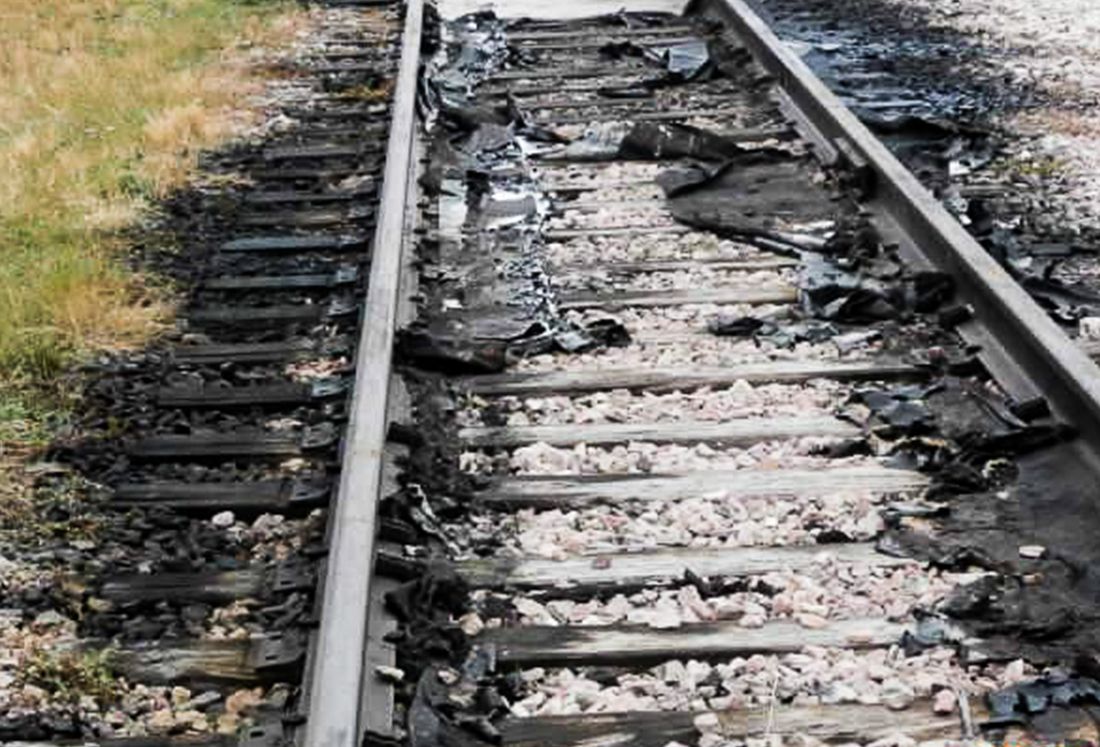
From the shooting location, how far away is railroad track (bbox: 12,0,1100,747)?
12.1 feet

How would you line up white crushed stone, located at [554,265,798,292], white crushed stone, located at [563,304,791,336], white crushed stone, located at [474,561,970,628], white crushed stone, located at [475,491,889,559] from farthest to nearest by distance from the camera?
white crushed stone, located at [554,265,798,292] < white crushed stone, located at [563,304,791,336] < white crushed stone, located at [475,491,889,559] < white crushed stone, located at [474,561,970,628]

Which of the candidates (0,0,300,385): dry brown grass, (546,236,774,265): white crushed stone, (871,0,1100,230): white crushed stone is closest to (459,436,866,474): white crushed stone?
(0,0,300,385): dry brown grass

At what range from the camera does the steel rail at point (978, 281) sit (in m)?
4.85

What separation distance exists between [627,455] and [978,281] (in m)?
1.46

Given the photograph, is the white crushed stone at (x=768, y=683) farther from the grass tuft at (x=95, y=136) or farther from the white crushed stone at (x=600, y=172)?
the white crushed stone at (x=600, y=172)

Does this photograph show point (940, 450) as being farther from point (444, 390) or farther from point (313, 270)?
point (313, 270)

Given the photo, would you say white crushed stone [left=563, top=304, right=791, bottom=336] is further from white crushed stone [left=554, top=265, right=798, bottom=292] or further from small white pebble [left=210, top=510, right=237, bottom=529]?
small white pebble [left=210, top=510, right=237, bottom=529]

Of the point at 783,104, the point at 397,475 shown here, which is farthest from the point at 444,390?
the point at 783,104

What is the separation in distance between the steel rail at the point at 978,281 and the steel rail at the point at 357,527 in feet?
5.86

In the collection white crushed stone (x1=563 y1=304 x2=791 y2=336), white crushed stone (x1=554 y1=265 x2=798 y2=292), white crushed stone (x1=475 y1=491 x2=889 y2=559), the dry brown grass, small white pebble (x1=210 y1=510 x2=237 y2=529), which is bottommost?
the dry brown grass

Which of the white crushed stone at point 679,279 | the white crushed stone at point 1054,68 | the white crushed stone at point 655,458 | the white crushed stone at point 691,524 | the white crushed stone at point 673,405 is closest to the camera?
the white crushed stone at point 691,524

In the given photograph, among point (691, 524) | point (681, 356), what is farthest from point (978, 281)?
point (691, 524)

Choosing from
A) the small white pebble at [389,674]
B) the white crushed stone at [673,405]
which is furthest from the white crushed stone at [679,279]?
the small white pebble at [389,674]

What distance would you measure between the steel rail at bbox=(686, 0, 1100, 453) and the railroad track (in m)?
0.02
